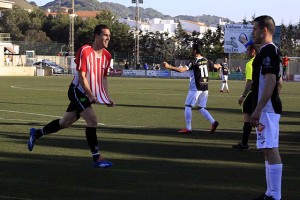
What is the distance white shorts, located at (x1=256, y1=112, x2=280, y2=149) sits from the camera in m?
6.74

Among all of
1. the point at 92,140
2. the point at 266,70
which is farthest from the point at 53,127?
the point at 266,70

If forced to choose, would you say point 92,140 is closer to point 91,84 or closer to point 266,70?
point 91,84

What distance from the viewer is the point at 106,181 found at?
820cm

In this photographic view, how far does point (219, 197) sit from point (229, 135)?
21.6 ft

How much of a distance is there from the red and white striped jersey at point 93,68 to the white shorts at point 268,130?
313 cm

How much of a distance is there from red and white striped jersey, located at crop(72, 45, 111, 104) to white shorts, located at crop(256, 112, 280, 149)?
313cm

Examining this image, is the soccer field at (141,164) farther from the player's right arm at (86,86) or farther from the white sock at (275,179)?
the player's right arm at (86,86)

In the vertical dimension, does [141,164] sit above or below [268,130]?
below

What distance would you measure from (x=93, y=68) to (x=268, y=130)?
3.49 metres

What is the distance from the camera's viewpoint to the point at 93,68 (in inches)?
368

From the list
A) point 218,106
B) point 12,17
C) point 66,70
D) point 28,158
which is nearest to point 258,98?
point 28,158

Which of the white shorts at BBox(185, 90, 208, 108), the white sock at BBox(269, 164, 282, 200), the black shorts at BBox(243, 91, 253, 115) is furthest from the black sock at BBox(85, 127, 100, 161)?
the white shorts at BBox(185, 90, 208, 108)

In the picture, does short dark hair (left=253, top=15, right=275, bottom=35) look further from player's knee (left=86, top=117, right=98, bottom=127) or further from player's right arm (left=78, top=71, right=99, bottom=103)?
player's knee (left=86, top=117, right=98, bottom=127)

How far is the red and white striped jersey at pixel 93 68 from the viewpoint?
9.20 metres
